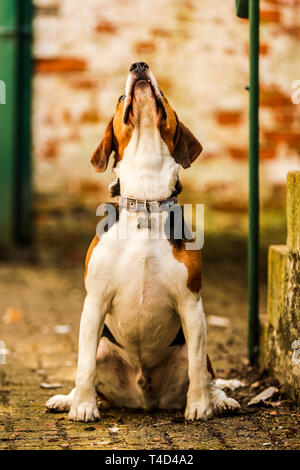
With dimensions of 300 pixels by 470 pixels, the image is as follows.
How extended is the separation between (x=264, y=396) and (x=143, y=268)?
3.29 ft

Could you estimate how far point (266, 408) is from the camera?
3902mm

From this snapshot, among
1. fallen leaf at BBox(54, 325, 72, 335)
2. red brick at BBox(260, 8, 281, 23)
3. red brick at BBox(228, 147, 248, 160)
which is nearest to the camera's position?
fallen leaf at BBox(54, 325, 72, 335)

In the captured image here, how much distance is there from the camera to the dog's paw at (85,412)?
363 cm

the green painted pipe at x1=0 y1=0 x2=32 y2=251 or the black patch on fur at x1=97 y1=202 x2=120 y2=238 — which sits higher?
the green painted pipe at x1=0 y1=0 x2=32 y2=251

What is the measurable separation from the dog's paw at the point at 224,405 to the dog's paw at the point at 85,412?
58 cm

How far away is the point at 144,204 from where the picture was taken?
367cm

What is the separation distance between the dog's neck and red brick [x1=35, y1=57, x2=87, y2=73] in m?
5.09

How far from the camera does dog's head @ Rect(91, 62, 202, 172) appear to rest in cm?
367

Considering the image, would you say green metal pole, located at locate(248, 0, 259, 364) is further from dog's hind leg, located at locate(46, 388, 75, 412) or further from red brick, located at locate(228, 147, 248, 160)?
red brick, located at locate(228, 147, 248, 160)

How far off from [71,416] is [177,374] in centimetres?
58

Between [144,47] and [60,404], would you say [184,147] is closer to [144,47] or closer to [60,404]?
[60,404]

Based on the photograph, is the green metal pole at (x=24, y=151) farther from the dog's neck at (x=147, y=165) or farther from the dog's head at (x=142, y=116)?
the dog's neck at (x=147, y=165)

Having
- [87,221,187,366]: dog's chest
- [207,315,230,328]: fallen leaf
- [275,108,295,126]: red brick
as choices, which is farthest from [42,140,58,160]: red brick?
[87,221,187,366]: dog's chest
